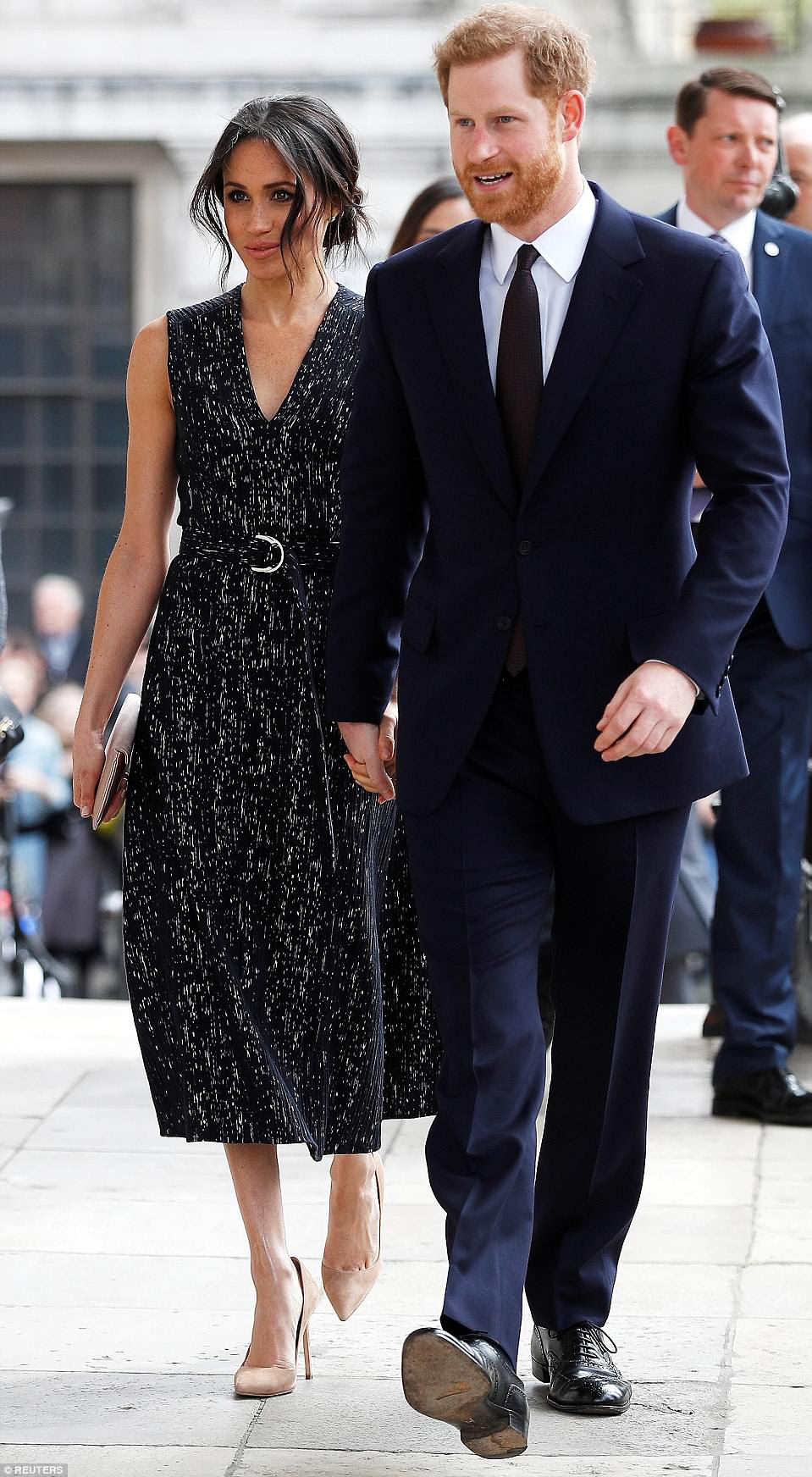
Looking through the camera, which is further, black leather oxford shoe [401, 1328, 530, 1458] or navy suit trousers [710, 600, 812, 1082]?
navy suit trousers [710, 600, 812, 1082]

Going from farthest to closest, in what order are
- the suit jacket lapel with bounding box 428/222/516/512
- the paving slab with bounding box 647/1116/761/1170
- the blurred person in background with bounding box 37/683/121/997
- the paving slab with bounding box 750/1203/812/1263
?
the blurred person in background with bounding box 37/683/121/997 < the paving slab with bounding box 647/1116/761/1170 < the paving slab with bounding box 750/1203/812/1263 < the suit jacket lapel with bounding box 428/222/516/512

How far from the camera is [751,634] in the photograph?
16.7 ft

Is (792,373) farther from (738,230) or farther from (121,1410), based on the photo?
(121,1410)

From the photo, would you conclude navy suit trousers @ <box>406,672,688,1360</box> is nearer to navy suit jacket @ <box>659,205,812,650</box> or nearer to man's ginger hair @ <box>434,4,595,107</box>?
man's ginger hair @ <box>434,4,595,107</box>

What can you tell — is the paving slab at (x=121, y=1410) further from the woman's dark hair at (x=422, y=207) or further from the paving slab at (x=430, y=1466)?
the woman's dark hair at (x=422, y=207)

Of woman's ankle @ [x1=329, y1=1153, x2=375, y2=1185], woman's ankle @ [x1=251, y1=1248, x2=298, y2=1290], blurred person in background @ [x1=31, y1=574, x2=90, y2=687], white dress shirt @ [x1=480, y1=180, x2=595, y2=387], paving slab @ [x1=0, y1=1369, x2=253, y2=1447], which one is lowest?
blurred person in background @ [x1=31, y1=574, x2=90, y2=687]

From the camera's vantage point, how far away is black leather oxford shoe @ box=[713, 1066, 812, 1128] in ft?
16.6

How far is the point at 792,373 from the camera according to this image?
5.04 meters

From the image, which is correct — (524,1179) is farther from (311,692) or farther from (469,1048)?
(311,692)

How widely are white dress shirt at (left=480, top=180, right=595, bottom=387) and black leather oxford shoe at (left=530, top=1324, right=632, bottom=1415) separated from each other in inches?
53.2

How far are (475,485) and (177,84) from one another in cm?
1076

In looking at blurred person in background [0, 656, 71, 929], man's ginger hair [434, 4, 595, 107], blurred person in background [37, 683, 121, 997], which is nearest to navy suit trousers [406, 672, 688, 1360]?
man's ginger hair [434, 4, 595, 107]

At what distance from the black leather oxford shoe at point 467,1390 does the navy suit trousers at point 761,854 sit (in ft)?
7.76

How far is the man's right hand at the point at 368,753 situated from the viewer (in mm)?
3271
